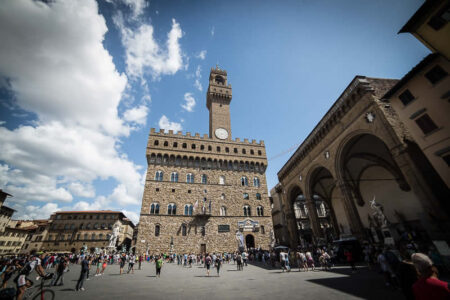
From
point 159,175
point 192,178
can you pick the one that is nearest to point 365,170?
point 192,178

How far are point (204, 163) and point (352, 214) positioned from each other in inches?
868

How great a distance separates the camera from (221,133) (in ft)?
113

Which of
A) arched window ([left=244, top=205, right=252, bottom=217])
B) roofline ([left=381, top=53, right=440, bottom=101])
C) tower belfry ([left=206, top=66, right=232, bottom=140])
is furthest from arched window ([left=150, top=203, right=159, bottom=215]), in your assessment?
roofline ([left=381, top=53, right=440, bottom=101])

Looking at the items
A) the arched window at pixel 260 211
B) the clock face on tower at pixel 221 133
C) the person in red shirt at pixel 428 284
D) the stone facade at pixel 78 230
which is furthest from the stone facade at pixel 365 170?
the stone facade at pixel 78 230

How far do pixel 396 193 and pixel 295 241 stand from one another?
11.5 metres

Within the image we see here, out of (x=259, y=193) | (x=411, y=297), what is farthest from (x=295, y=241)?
(x=411, y=297)

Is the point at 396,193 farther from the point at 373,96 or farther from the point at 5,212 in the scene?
the point at 5,212

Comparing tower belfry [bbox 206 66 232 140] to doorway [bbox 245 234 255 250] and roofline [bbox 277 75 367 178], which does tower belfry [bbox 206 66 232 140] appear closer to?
roofline [bbox 277 75 367 178]

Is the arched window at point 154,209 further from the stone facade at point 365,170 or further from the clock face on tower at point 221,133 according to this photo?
the stone facade at point 365,170

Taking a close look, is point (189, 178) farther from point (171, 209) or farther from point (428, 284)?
point (428, 284)

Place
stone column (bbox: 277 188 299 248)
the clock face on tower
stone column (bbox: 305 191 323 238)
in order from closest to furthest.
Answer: stone column (bbox: 305 191 323 238)
stone column (bbox: 277 188 299 248)
the clock face on tower

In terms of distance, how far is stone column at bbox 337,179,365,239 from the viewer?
13.3 metres

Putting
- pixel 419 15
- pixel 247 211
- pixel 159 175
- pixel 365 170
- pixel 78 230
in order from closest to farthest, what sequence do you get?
1. pixel 419 15
2. pixel 365 170
3. pixel 159 175
4. pixel 247 211
5. pixel 78 230

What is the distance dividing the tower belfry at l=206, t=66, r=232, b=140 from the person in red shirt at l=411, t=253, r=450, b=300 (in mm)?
31770
